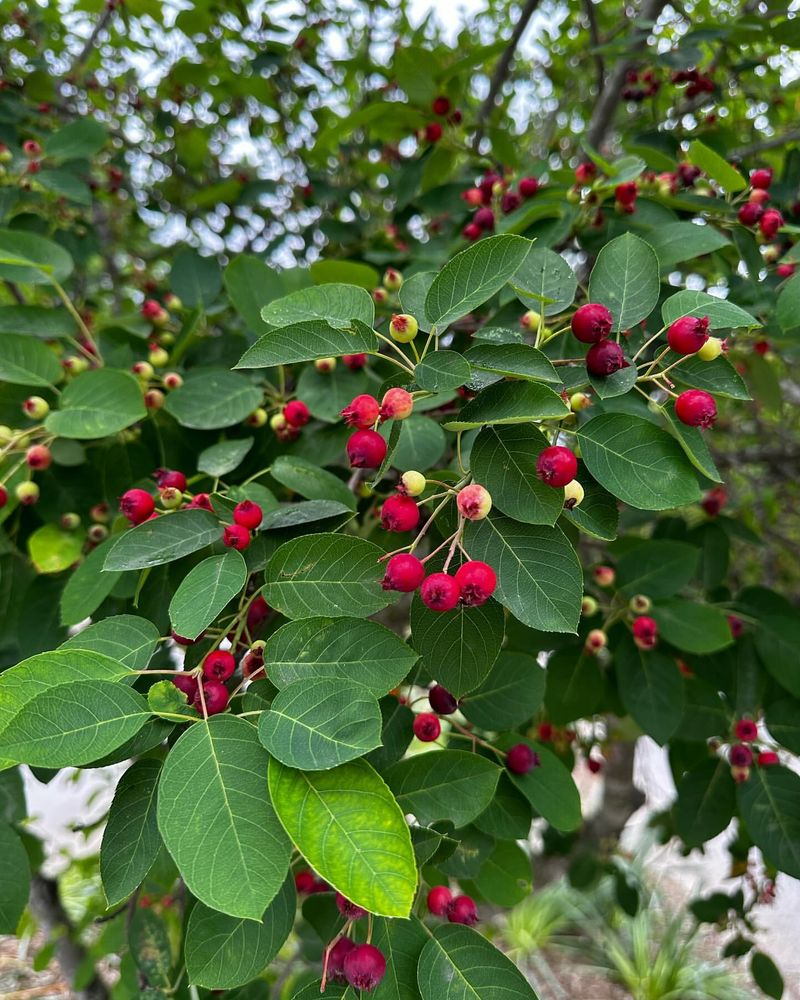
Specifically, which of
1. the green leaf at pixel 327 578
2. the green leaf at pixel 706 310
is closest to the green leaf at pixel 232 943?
the green leaf at pixel 327 578

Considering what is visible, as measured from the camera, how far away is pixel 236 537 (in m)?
0.85

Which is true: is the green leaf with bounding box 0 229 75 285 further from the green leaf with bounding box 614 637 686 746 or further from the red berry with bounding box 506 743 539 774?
the green leaf with bounding box 614 637 686 746

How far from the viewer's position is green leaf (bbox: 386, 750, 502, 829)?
0.85 m

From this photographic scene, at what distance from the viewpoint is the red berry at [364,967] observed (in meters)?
0.71

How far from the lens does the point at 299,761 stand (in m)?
0.61

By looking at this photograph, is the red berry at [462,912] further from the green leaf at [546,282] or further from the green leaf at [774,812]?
the green leaf at [546,282]

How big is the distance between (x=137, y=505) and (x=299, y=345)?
349 mm

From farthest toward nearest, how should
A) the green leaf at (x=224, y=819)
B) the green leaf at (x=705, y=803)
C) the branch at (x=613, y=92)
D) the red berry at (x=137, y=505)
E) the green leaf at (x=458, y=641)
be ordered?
the branch at (x=613, y=92)
the green leaf at (x=705, y=803)
the red berry at (x=137, y=505)
the green leaf at (x=458, y=641)
the green leaf at (x=224, y=819)

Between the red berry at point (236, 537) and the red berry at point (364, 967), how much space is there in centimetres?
45

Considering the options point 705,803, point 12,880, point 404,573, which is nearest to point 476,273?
point 404,573

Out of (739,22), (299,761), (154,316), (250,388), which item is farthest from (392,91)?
(299,761)

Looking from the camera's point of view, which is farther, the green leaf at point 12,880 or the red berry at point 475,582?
the green leaf at point 12,880

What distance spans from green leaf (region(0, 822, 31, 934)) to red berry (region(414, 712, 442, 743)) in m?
0.53

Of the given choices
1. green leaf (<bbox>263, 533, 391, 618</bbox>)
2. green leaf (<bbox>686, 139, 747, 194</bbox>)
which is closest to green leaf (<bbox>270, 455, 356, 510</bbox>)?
green leaf (<bbox>263, 533, 391, 618</bbox>)
